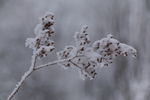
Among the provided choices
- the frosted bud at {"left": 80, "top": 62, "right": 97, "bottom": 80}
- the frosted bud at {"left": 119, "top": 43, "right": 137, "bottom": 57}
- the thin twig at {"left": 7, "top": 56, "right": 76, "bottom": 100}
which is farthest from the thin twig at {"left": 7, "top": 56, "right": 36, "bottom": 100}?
the frosted bud at {"left": 119, "top": 43, "right": 137, "bottom": 57}

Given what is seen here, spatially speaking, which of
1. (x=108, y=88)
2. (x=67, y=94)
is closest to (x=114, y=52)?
(x=108, y=88)

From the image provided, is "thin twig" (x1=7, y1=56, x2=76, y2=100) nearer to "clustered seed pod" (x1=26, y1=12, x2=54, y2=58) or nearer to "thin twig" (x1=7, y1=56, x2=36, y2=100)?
"thin twig" (x1=7, y1=56, x2=36, y2=100)

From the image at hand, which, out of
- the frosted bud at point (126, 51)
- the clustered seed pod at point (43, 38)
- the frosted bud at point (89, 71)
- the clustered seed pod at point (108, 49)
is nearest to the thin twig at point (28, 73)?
the clustered seed pod at point (43, 38)

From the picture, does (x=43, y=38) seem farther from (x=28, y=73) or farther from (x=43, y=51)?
(x=28, y=73)

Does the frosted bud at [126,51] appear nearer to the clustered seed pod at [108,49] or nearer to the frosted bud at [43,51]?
the clustered seed pod at [108,49]

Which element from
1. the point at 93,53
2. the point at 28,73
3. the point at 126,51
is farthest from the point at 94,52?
the point at 28,73

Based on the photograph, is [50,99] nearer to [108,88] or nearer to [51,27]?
[108,88]

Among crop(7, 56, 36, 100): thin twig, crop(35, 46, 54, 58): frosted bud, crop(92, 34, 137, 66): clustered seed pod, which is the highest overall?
crop(92, 34, 137, 66): clustered seed pod
